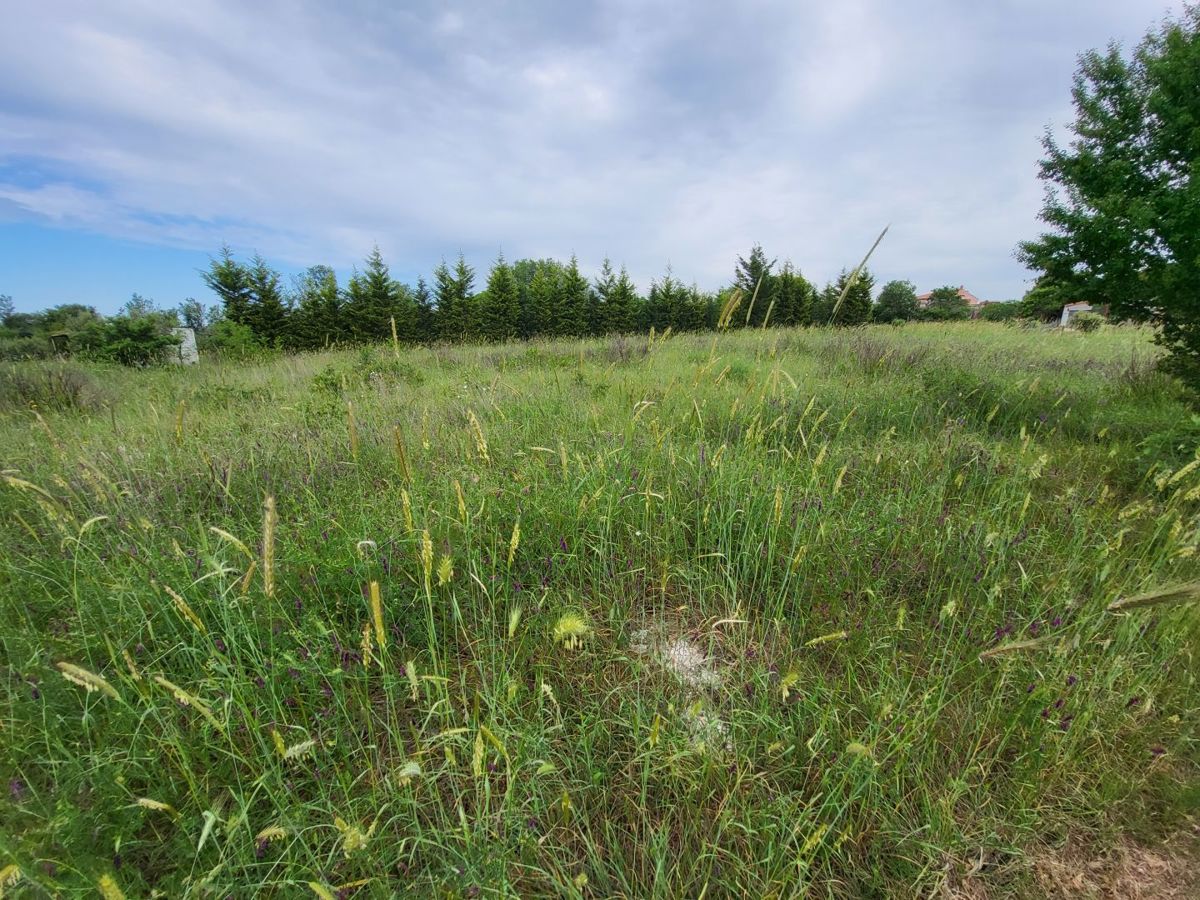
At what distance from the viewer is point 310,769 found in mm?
1208

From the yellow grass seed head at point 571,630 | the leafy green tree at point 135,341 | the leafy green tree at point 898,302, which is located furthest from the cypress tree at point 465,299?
the leafy green tree at point 898,302

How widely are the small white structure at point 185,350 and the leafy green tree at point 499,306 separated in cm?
957

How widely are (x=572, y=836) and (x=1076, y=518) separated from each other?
2729mm

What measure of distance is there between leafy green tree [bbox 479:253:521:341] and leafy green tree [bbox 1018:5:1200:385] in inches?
698

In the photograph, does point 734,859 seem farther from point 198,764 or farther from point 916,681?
point 198,764

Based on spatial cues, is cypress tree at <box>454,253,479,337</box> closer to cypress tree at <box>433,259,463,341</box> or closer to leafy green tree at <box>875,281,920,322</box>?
cypress tree at <box>433,259,463,341</box>

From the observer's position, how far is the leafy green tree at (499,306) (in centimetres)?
1973

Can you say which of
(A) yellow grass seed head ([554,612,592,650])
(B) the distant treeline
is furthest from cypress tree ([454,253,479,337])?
(A) yellow grass seed head ([554,612,592,650])

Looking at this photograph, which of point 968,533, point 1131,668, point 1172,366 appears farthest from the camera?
point 1172,366

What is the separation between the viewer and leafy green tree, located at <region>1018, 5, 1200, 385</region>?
11.8 feet

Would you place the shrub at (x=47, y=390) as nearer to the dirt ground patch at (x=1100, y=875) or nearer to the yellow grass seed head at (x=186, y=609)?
the yellow grass seed head at (x=186, y=609)

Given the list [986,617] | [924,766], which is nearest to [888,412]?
[986,617]

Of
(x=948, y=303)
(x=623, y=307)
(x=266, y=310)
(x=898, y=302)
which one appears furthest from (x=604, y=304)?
(x=948, y=303)

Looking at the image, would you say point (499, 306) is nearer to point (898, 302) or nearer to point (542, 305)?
point (542, 305)
